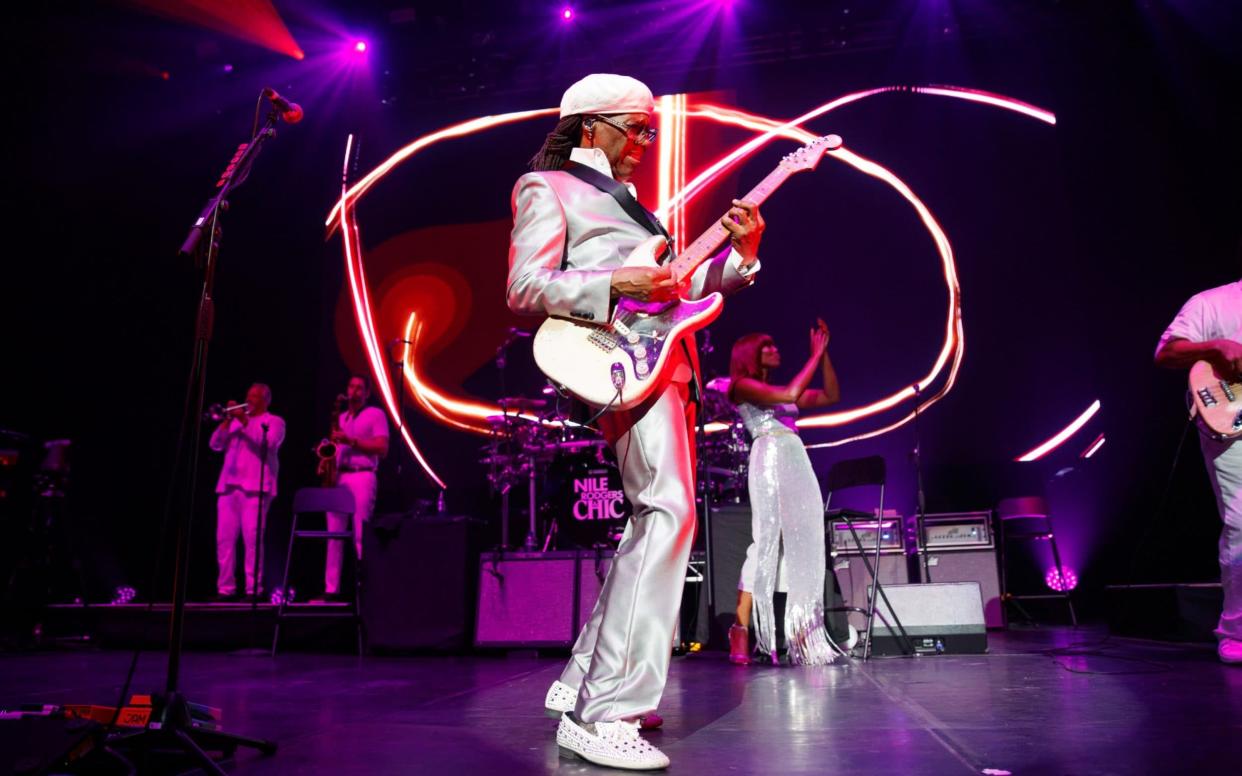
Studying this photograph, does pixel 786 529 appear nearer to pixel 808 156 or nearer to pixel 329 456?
pixel 808 156

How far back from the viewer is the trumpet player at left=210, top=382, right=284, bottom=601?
27.9ft

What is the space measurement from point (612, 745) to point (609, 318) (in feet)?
3.54

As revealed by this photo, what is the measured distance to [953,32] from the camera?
9305 mm

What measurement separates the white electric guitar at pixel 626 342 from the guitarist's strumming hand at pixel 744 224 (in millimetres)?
115

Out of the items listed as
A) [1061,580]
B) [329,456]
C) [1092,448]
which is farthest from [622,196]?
[1061,580]

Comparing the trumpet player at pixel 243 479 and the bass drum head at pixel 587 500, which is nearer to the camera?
the bass drum head at pixel 587 500

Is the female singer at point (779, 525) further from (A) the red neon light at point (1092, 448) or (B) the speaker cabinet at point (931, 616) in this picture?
(A) the red neon light at point (1092, 448)

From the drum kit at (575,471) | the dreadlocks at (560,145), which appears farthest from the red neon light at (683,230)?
the dreadlocks at (560,145)

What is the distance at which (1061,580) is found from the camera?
8406 mm

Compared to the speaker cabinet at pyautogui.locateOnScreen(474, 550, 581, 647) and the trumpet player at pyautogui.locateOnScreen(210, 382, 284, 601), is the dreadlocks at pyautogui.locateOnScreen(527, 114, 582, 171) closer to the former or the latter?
the speaker cabinet at pyautogui.locateOnScreen(474, 550, 581, 647)

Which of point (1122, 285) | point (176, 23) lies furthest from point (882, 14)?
point (176, 23)

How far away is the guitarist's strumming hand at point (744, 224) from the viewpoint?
2596mm

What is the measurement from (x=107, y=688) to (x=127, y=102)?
666 cm

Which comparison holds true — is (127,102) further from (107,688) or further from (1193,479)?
(1193,479)
